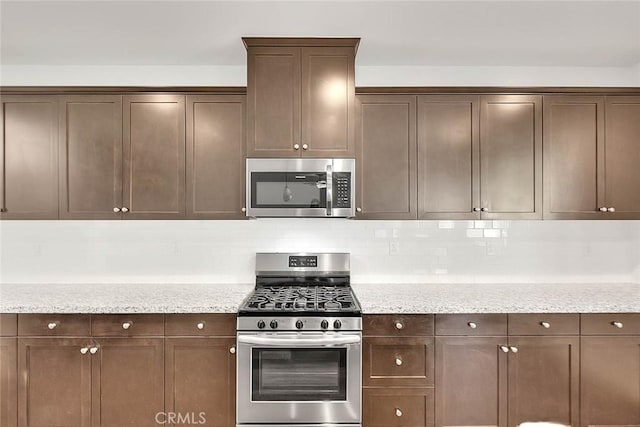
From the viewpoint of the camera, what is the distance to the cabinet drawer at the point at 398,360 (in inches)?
87.1

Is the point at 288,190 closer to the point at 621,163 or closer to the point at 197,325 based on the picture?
the point at 197,325

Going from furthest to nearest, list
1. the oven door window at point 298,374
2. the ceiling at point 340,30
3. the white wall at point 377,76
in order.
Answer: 1. the white wall at point 377,76
2. the oven door window at point 298,374
3. the ceiling at point 340,30

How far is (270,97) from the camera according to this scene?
2.50m

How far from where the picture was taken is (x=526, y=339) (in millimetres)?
2236

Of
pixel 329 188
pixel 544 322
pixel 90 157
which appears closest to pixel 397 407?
pixel 544 322

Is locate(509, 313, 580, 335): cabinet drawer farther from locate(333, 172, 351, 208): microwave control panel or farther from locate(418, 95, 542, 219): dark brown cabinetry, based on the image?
locate(333, 172, 351, 208): microwave control panel

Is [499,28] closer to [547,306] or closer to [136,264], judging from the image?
[547,306]

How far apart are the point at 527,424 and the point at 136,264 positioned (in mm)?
2805

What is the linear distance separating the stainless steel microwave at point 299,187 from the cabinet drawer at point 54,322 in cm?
116

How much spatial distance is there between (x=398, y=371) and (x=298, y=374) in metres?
0.57

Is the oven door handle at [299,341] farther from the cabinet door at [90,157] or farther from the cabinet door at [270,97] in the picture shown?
the cabinet door at [90,157]

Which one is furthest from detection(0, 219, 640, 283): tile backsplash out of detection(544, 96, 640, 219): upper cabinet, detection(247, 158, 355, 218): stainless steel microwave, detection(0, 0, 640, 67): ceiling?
detection(0, 0, 640, 67): ceiling

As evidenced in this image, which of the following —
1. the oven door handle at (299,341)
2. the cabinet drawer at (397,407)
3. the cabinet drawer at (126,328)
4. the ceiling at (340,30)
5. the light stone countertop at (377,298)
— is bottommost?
the cabinet drawer at (397,407)

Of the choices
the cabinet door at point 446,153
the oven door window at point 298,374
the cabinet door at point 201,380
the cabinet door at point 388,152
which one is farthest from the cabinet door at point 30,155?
the cabinet door at point 446,153
